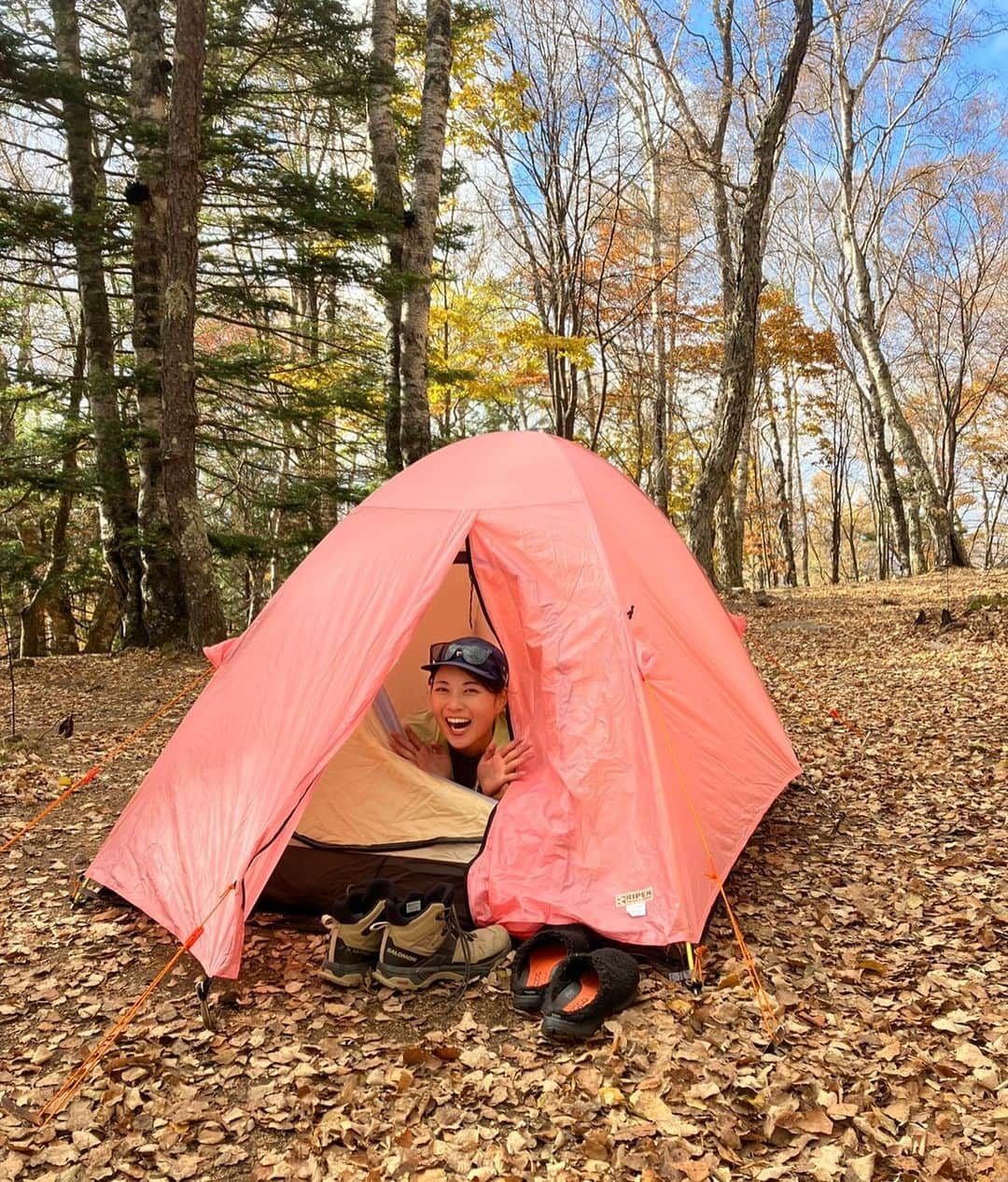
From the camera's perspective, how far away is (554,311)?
43.5 feet

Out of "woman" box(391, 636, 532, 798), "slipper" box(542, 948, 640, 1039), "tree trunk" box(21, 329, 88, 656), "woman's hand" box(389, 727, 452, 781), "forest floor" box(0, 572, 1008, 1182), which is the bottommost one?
"forest floor" box(0, 572, 1008, 1182)

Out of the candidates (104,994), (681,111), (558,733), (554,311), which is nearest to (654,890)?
(558,733)

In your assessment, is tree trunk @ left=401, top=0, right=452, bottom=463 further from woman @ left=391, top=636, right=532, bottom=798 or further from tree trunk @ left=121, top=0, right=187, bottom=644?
woman @ left=391, top=636, right=532, bottom=798

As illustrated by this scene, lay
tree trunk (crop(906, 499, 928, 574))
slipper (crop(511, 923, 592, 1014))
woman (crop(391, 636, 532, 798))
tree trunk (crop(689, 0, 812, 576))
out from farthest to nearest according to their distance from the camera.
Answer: tree trunk (crop(906, 499, 928, 574))
tree trunk (crop(689, 0, 812, 576))
woman (crop(391, 636, 532, 798))
slipper (crop(511, 923, 592, 1014))

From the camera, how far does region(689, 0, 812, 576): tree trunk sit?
27.6 feet

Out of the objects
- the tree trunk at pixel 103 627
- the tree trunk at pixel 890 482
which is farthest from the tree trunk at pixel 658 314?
the tree trunk at pixel 103 627

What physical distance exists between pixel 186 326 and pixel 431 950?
6.35 metres

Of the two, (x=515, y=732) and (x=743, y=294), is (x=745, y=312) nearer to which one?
(x=743, y=294)

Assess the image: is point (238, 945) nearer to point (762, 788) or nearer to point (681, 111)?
point (762, 788)

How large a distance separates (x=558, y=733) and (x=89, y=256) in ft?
27.0

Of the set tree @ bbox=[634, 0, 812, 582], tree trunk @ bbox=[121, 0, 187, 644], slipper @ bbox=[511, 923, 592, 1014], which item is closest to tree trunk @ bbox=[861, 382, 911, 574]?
tree @ bbox=[634, 0, 812, 582]

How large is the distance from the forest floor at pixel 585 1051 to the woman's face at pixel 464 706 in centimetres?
114

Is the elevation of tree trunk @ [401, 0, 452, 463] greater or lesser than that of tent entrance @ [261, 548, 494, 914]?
greater

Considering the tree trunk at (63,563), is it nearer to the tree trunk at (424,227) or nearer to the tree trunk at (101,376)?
the tree trunk at (101,376)
